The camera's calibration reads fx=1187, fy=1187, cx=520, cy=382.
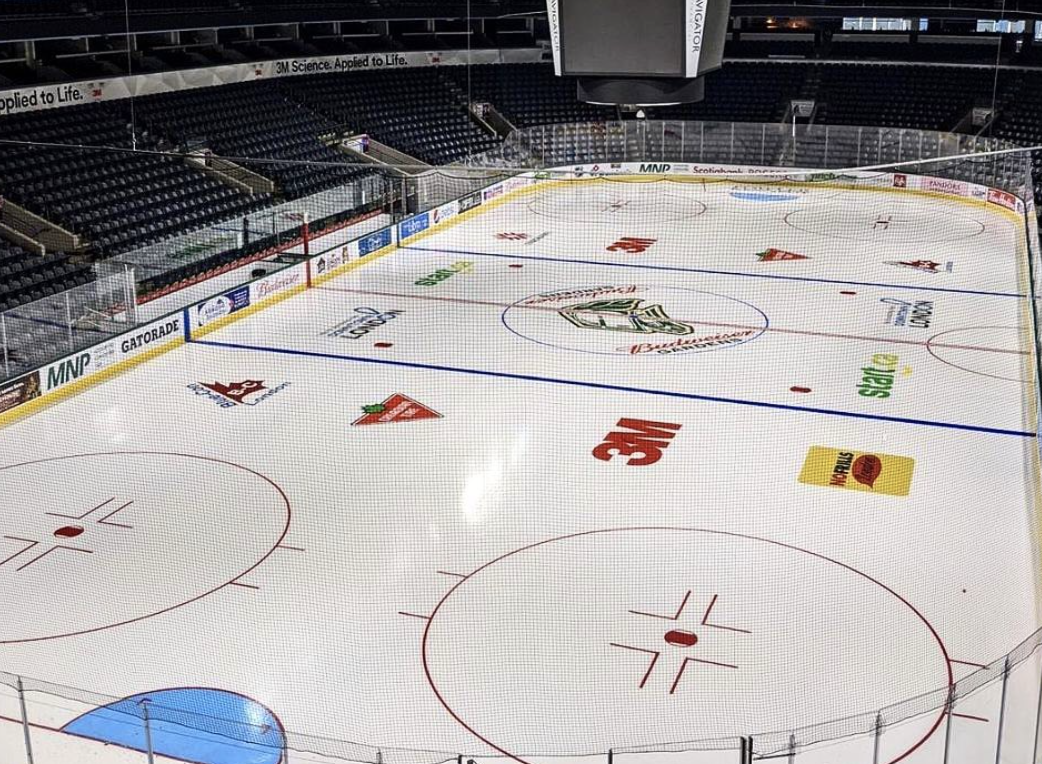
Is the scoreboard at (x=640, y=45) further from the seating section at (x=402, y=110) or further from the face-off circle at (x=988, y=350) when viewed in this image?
the seating section at (x=402, y=110)

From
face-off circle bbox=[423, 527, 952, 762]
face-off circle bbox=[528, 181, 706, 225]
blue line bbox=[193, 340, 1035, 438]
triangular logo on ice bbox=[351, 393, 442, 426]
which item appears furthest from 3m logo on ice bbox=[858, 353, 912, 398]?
face-off circle bbox=[528, 181, 706, 225]

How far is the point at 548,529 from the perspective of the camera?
27.7ft

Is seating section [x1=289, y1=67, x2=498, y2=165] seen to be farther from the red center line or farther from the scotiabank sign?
the scotiabank sign

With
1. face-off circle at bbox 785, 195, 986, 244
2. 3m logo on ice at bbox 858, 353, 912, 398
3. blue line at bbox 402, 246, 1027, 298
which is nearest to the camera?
3m logo on ice at bbox 858, 353, 912, 398

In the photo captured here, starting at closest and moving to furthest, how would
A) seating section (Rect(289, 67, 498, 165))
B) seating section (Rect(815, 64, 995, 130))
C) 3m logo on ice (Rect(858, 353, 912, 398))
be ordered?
1. 3m logo on ice (Rect(858, 353, 912, 398))
2. seating section (Rect(289, 67, 498, 165))
3. seating section (Rect(815, 64, 995, 130))

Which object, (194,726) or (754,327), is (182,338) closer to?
(754,327)

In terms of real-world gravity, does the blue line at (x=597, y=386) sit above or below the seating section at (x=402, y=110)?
below

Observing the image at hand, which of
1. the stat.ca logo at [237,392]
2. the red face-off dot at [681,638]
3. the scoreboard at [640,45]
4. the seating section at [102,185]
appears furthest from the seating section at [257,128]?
the red face-off dot at [681,638]

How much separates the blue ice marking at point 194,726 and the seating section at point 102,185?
969cm

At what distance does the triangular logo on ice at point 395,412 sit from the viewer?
1071 cm

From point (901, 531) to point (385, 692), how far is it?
155 inches

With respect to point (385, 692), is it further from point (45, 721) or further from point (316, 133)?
point (316, 133)

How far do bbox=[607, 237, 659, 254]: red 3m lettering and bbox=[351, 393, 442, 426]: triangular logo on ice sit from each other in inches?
292

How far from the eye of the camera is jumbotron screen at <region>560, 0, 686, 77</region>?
25.6 ft
